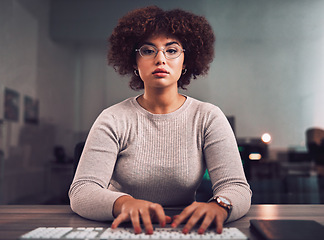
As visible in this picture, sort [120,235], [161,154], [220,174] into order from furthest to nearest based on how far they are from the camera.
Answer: [161,154] → [220,174] → [120,235]

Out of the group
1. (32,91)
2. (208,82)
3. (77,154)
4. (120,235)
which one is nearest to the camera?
(120,235)

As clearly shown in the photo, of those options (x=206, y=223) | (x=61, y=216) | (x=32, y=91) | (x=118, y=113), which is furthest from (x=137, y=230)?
(x=32, y=91)

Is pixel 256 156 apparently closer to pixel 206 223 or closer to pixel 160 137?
pixel 160 137

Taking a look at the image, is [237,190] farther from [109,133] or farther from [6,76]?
[6,76]

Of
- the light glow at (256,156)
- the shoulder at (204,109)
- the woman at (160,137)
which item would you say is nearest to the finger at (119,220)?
the woman at (160,137)

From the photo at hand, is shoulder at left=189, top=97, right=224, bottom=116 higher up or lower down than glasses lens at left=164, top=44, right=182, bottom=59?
lower down

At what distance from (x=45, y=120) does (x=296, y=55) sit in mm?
2927

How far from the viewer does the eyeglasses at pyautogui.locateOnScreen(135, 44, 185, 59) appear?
1089 mm

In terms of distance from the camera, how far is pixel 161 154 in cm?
108

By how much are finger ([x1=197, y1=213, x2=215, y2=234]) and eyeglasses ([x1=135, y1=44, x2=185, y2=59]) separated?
595mm

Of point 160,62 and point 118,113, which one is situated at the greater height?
point 160,62

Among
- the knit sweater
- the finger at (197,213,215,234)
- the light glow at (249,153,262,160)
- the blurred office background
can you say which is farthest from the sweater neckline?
the light glow at (249,153,262,160)

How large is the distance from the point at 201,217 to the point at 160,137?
460mm

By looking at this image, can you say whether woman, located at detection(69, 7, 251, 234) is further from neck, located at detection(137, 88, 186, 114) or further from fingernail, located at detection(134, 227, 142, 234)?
fingernail, located at detection(134, 227, 142, 234)
